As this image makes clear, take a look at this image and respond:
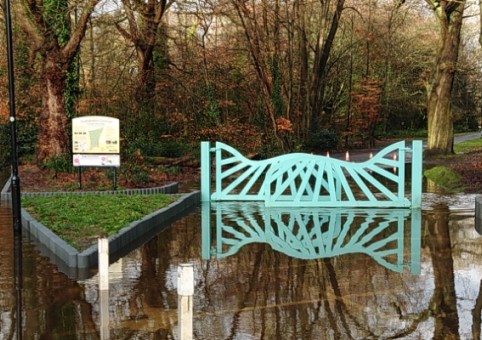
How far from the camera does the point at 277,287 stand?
707cm

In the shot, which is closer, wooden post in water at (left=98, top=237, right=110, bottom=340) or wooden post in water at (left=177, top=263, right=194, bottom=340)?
wooden post in water at (left=177, top=263, right=194, bottom=340)

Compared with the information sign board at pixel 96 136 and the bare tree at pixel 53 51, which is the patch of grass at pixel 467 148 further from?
the information sign board at pixel 96 136

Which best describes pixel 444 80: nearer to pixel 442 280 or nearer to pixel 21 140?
pixel 21 140

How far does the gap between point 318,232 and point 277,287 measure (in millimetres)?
3984

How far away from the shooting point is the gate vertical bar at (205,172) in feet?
49.2

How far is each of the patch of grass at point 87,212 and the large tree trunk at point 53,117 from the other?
18.8 ft

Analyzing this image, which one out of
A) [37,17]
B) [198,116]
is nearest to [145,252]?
[37,17]

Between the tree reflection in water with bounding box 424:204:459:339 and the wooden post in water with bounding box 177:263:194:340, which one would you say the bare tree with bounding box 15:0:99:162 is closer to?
the tree reflection in water with bounding box 424:204:459:339

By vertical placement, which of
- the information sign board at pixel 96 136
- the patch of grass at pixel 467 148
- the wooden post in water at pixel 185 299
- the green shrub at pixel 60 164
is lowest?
the wooden post in water at pixel 185 299

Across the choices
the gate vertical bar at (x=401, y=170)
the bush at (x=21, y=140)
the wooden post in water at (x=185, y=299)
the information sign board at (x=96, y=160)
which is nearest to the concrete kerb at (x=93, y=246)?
the information sign board at (x=96, y=160)

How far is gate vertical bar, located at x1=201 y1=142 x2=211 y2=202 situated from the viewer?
14984mm

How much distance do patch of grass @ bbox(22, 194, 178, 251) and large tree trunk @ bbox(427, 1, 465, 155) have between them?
1881cm

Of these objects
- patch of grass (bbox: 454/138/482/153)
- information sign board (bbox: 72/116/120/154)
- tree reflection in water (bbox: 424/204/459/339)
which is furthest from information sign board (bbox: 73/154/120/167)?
patch of grass (bbox: 454/138/482/153)

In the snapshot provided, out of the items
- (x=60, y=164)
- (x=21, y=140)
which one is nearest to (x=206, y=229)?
(x=60, y=164)
